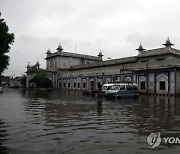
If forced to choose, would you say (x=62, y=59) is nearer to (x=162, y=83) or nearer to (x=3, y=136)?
(x=162, y=83)

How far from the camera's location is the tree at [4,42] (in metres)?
28.6

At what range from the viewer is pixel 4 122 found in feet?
31.2

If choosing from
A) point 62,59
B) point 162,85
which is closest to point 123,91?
point 162,85

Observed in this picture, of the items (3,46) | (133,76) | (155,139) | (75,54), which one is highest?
(75,54)

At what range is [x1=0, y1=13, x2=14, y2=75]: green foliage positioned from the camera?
2862 cm

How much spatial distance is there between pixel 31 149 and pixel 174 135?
442 centimetres

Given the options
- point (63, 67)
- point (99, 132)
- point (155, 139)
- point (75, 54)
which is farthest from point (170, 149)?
point (75, 54)

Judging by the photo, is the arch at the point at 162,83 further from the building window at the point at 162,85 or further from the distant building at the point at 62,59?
the distant building at the point at 62,59

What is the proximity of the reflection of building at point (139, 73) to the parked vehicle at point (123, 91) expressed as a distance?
1001 centimetres

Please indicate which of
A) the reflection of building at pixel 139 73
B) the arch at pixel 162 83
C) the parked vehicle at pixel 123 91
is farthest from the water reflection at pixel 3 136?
the arch at pixel 162 83

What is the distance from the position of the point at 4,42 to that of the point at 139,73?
22711mm

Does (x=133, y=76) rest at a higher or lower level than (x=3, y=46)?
lower

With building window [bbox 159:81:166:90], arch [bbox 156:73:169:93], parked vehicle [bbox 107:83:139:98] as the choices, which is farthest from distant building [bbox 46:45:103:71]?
parked vehicle [bbox 107:83:139:98]

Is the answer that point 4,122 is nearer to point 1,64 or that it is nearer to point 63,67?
point 1,64
